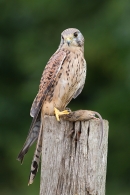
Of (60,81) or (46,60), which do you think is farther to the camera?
(46,60)

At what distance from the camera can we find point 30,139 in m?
4.79

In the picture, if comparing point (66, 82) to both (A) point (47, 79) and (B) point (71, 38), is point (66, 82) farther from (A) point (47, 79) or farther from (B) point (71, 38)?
(B) point (71, 38)

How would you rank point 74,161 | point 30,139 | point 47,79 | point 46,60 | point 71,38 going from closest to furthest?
point 74,161 < point 30,139 < point 47,79 < point 71,38 < point 46,60

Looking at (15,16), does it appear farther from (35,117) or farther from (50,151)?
(50,151)

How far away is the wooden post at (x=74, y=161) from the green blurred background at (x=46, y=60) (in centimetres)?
451

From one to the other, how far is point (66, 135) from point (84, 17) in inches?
251

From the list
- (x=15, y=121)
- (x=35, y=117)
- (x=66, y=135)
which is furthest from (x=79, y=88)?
(x=15, y=121)

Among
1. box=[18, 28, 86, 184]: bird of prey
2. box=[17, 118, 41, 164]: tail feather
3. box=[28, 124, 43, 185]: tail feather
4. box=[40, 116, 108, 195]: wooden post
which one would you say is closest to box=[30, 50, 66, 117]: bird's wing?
box=[18, 28, 86, 184]: bird of prey

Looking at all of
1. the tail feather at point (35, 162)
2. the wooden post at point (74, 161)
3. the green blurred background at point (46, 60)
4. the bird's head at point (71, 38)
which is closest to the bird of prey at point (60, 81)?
the bird's head at point (71, 38)

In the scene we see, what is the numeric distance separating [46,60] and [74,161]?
5.52m

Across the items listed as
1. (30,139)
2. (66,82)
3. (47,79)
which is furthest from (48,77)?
(30,139)

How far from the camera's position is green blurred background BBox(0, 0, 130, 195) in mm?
9102

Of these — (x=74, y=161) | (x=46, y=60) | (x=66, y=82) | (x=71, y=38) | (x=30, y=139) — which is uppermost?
(x=46, y=60)

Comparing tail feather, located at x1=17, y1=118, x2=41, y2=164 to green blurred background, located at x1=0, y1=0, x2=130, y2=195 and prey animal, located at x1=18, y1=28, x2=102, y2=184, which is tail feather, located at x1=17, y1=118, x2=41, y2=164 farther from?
green blurred background, located at x1=0, y1=0, x2=130, y2=195
